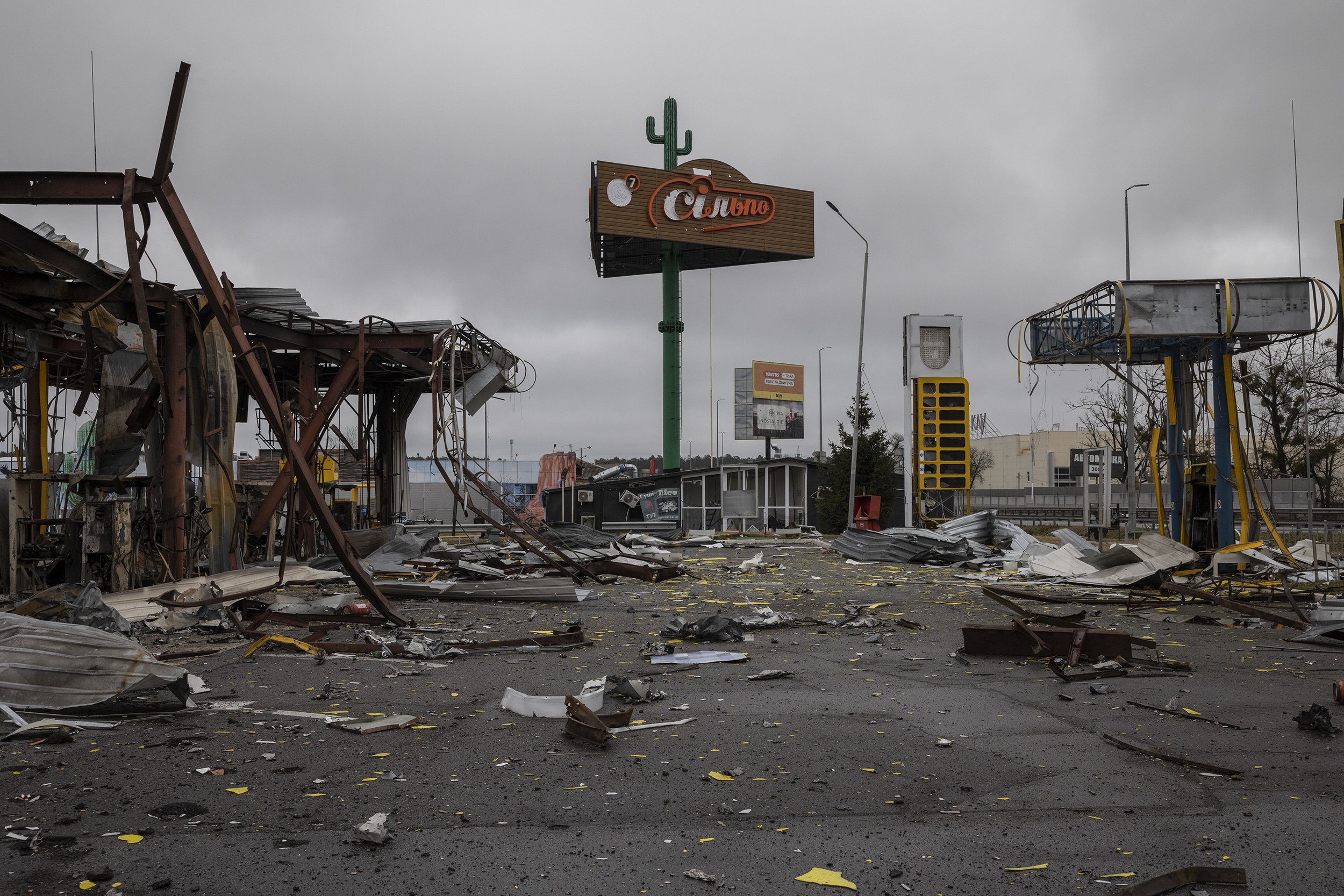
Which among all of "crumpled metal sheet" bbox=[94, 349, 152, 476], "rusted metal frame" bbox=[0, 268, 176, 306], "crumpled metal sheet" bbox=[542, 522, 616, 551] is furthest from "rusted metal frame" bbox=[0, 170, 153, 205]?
"crumpled metal sheet" bbox=[542, 522, 616, 551]

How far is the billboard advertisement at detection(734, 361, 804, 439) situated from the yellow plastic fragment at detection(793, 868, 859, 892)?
154ft

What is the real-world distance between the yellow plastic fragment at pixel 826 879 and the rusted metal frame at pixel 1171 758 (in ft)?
7.61

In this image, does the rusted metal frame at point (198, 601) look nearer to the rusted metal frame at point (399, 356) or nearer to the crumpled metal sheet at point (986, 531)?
the rusted metal frame at point (399, 356)

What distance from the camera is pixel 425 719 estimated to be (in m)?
5.50

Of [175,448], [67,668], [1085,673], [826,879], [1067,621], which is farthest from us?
[175,448]

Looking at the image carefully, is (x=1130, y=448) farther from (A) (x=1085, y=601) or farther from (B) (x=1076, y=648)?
(B) (x=1076, y=648)

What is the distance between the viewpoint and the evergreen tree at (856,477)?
36.1m

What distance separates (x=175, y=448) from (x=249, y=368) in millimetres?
5254

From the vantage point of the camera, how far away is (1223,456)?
1552 centimetres

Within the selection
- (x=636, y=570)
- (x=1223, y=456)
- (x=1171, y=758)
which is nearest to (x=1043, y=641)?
(x=1171, y=758)

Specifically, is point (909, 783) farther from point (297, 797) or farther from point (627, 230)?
point (627, 230)

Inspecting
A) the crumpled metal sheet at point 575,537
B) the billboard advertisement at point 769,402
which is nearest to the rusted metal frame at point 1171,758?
the crumpled metal sheet at point 575,537

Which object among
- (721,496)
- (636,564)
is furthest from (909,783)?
(721,496)

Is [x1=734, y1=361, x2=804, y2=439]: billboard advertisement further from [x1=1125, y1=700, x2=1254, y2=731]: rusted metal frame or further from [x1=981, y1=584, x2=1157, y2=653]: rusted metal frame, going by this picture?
[x1=1125, y1=700, x2=1254, y2=731]: rusted metal frame
